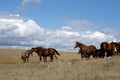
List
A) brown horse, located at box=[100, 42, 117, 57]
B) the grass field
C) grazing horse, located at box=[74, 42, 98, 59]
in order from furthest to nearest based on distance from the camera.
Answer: grazing horse, located at box=[74, 42, 98, 59] → brown horse, located at box=[100, 42, 117, 57] → the grass field

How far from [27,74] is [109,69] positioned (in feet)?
19.9

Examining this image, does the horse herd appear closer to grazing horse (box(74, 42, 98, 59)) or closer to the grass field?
grazing horse (box(74, 42, 98, 59))

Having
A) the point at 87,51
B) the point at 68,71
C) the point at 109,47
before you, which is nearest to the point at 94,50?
the point at 87,51

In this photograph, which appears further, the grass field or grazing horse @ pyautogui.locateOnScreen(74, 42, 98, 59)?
grazing horse @ pyautogui.locateOnScreen(74, 42, 98, 59)

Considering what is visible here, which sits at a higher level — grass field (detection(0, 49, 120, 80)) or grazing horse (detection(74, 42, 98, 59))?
grazing horse (detection(74, 42, 98, 59))

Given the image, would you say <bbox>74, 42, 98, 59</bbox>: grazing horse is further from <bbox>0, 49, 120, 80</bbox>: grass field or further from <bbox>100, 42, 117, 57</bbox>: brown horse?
<bbox>0, 49, 120, 80</bbox>: grass field

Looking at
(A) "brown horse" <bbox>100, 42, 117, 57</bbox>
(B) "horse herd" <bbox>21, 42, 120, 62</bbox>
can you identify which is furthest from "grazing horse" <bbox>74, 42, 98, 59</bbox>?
(A) "brown horse" <bbox>100, 42, 117, 57</bbox>

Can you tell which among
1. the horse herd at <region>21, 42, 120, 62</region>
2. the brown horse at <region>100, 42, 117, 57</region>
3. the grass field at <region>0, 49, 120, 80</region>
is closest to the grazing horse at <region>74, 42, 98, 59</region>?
the horse herd at <region>21, 42, 120, 62</region>

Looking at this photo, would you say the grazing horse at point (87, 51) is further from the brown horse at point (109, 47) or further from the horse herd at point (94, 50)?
the brown horse at point (109, 47)

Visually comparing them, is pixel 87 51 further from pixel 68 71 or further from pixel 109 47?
pixel 68 71

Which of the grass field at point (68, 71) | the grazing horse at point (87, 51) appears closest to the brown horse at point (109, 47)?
the grazing horse at point (87, 51)

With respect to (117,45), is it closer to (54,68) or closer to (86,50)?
(86,50)

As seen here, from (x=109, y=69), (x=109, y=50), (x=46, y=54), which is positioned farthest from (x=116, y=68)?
(x=46, y=54)

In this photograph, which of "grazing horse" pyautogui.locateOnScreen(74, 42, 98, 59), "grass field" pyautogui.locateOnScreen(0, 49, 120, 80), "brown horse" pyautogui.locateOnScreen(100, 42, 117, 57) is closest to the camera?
"grass field" pyautogui.locateOnScreen(0, 49, 120, 80)
